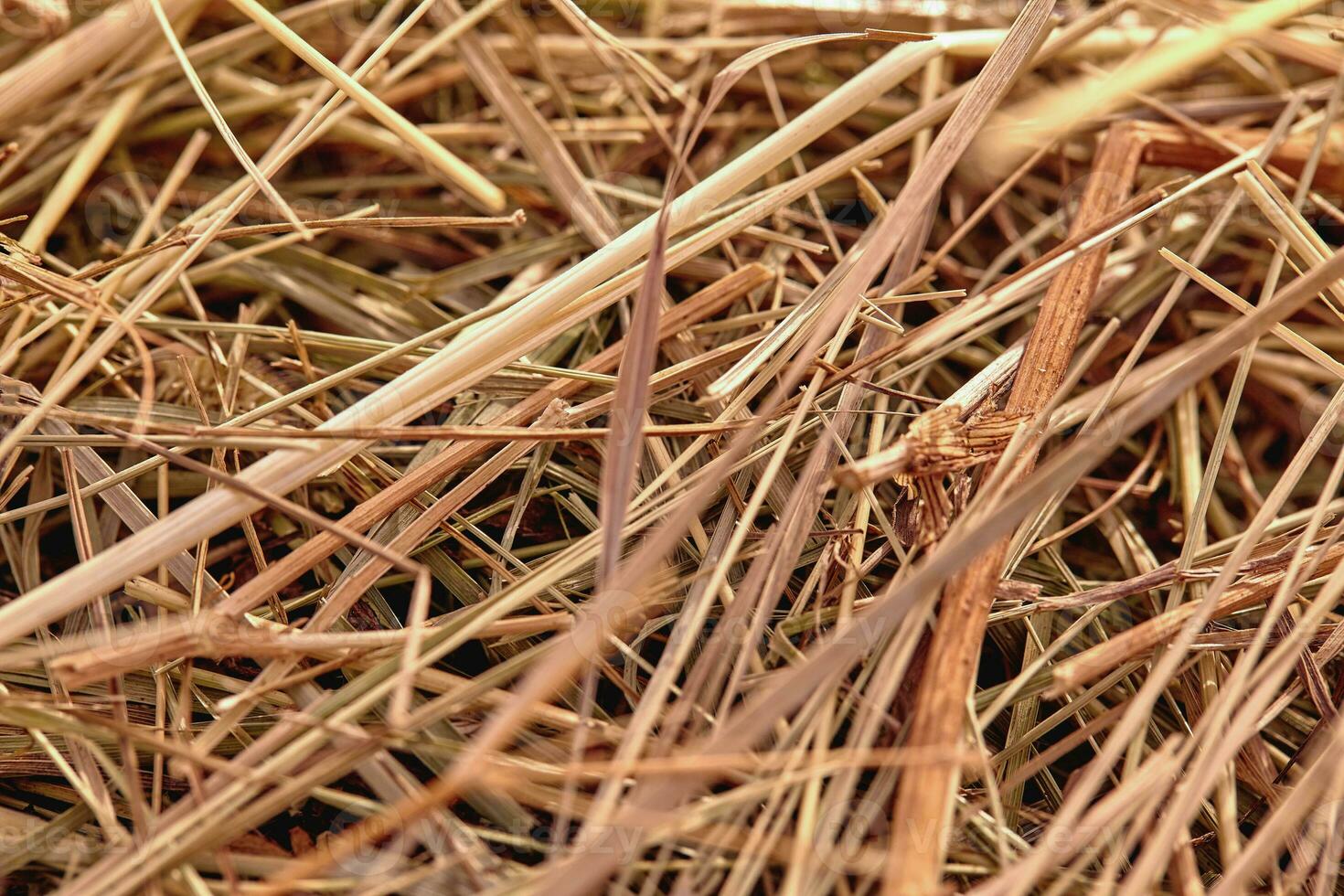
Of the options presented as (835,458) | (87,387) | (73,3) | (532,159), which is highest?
(73,3)

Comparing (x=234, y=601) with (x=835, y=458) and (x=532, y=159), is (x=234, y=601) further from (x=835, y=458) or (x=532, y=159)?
(x=532, y=159)

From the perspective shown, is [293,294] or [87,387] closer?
[87,387]

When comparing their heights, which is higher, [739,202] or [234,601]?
[739,202]

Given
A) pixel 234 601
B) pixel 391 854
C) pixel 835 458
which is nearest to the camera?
pixel 391 854

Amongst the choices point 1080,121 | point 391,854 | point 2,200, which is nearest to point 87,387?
point 2,200

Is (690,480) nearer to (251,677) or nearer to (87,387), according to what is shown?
(251,677)

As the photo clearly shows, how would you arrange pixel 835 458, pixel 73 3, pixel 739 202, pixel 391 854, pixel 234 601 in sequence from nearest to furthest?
pixel 391 854 → pixel 234 601 → pixel 835 458 → pixel 739 202 → pixel 73 3
